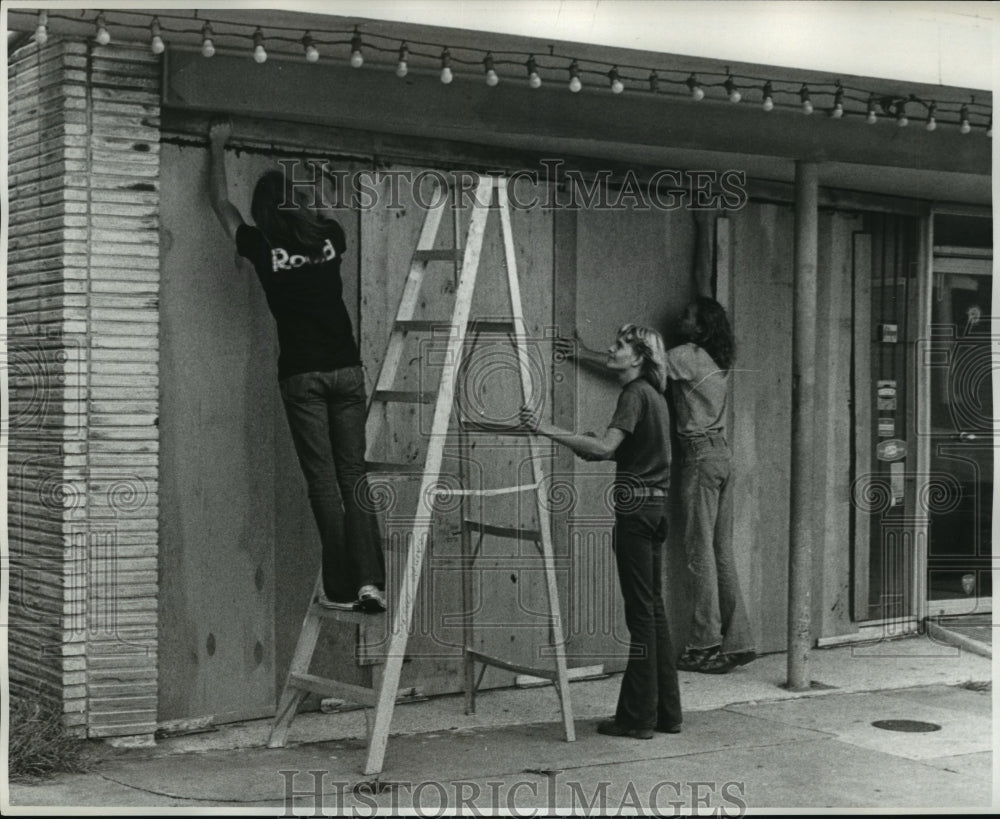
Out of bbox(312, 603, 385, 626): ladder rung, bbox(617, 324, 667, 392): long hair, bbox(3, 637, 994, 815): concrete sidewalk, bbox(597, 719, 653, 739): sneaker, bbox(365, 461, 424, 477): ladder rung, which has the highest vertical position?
A: bbox(617, 324, 667, 392): long hair

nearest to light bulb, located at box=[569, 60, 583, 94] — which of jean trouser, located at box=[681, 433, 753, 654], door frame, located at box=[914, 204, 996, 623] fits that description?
jean trouser, located at box=[681, 433, 753, 654]

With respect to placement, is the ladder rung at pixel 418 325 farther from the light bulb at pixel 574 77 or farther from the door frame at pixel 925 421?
the door frame at pixel 925 421

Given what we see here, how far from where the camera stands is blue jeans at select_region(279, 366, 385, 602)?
6496 millimetres

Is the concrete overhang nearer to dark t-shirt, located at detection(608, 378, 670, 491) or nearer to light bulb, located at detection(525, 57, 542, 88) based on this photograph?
light bulb, located at detection(525, 57, 542, 88)

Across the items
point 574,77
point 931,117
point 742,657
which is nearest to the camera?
point 574,77

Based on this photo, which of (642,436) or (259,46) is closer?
(259,46)

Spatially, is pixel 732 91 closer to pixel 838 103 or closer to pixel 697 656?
pixel 838 103

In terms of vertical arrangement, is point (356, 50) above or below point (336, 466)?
above

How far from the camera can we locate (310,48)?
5984 millimetres

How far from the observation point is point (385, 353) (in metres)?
7.07

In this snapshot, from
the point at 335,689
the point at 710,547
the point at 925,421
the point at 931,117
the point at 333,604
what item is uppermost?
the point at 931,117

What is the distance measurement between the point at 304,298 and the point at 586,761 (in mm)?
2482

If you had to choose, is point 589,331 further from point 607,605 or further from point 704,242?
point 607,605

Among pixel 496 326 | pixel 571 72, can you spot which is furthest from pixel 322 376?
pixel 571 72
